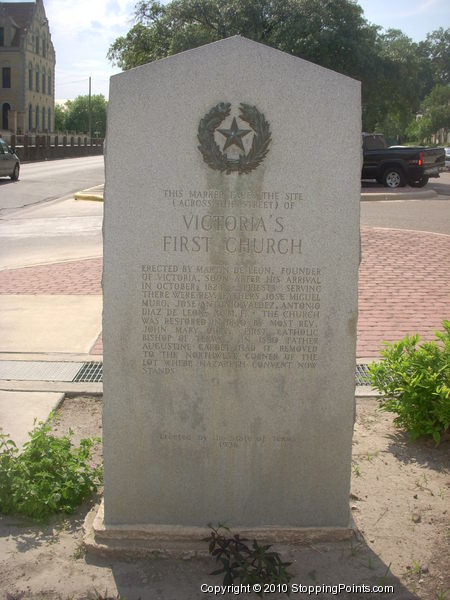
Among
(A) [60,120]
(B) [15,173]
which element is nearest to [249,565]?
(B) [15,173]

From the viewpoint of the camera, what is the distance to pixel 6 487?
3.71 m

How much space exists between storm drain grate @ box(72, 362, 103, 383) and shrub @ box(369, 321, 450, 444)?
87.2 inches

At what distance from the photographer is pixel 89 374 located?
594 centimetres

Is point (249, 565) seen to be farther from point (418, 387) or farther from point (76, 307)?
point (76, 307)

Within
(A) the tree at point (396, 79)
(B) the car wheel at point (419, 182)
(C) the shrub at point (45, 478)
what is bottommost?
(C) the shrub at point (45, 478)

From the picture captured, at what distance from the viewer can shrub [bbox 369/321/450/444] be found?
443 centimetres

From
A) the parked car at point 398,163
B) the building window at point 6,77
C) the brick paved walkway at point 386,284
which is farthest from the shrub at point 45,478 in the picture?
the building window at point 6,77

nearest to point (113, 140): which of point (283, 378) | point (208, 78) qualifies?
point (208, 78)

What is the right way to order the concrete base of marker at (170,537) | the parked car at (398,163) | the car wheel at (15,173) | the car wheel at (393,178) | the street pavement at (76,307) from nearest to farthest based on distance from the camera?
the concrete base of marker at (170,537) → the street pavement at (76,307) → the parked car at (398,163) → the car wheel at (393,178) → the car wheel at (15,173)

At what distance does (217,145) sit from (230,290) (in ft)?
2.10

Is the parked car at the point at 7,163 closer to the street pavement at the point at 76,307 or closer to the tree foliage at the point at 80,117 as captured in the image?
the street pavement at the point at 76,307

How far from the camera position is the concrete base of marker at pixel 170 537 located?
133 inches

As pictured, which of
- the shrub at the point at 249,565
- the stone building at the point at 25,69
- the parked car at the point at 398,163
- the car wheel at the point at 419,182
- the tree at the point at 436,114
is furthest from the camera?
the stone building at the point at 25,69

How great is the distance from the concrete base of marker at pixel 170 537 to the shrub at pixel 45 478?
31 cm
